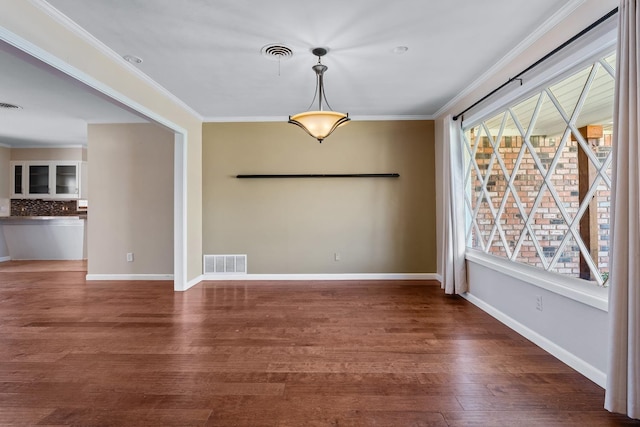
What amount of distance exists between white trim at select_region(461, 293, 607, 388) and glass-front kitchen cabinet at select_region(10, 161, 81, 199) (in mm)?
8267

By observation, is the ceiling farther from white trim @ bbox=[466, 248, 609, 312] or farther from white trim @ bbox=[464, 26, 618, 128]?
white trim @ bbox=[466, 248, 609, 312]

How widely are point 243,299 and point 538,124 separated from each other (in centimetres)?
376

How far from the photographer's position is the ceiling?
225 cm

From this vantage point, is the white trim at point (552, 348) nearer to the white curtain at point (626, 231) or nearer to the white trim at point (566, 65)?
the white curtain at point (626, 231)

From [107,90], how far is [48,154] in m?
5.78

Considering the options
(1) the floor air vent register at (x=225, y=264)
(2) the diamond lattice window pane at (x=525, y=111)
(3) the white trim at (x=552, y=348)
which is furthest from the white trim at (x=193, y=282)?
(2) the diamond lattice window pane at (x=525, y=111)

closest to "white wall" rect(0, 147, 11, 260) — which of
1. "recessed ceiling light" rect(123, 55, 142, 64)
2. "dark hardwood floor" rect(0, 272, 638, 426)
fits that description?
"dark hardwood floor" rect(0, 272, 638, 426)

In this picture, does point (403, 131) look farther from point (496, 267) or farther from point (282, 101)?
point (496, 267)

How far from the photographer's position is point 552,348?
2.46 metres

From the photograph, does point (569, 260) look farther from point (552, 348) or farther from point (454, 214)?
point (454, 214)

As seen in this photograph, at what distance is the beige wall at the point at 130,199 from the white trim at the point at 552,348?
183 inches

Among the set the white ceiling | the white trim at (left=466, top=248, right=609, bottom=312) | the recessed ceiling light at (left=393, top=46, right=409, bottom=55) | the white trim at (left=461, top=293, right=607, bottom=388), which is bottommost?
the white trim at (left=461, top=293, right=607, bottom=388)

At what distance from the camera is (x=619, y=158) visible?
1689mm

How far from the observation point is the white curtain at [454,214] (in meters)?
3.92
